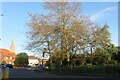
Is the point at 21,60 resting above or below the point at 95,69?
above

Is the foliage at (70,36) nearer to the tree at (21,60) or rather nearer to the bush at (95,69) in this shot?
the bush at (95,69)

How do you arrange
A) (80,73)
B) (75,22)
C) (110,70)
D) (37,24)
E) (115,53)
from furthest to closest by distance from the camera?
1. (115,53)
2. (37,24)
3. (75,22)
4. (80,73)
5. (110,70)

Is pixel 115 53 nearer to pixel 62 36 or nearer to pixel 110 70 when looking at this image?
pixel 62 36

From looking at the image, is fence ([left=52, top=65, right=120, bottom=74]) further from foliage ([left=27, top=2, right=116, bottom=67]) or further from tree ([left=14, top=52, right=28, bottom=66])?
tree ([left=14, top=52, right=28, bottom=66])

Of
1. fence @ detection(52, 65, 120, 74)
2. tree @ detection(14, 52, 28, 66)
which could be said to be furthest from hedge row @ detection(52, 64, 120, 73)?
tree @ detection(14, 52, 28, 66)

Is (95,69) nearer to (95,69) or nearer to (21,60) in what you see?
(95,69)

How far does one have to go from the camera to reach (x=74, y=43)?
45.5 m

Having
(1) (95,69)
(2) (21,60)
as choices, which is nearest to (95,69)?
(1) (95,69)

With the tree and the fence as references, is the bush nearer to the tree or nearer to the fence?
the fence

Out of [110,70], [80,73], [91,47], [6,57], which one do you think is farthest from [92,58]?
[6,57]

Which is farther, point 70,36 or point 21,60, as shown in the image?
point 21,60

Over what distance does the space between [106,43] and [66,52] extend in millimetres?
7734

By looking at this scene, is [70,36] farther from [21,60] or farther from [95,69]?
[21,60]

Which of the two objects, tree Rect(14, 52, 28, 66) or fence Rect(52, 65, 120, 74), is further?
tree Rect(14, 52, 28, 66)
